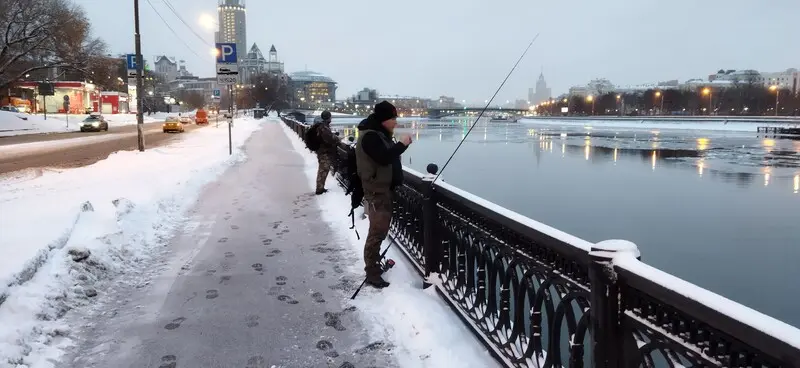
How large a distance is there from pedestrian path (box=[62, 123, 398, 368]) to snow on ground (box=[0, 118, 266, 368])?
337 millimetres

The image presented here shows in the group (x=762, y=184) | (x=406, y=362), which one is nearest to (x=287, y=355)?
(x=406, y=362)

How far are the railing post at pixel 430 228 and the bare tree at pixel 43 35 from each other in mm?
47960

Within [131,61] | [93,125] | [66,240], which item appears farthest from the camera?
[93,125]

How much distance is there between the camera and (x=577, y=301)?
9.66 ft

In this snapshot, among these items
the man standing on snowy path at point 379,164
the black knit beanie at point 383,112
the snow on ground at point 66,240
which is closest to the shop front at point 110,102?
the snow on ground at point 66,240

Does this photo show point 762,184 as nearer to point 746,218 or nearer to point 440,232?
point 746,218

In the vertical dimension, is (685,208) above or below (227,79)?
below

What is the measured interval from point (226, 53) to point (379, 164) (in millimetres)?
15812

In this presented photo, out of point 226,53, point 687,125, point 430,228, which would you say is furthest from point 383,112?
point 687,125

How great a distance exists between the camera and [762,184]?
60.3ft

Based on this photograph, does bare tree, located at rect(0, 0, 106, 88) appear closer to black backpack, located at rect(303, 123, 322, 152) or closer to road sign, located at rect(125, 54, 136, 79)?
road sign, located at rect(125, 54, 136, 79)

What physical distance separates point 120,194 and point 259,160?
32.6 ft

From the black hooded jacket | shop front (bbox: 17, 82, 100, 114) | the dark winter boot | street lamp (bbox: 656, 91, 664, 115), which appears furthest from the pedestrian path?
street lamp (bbox: 656, 91, 664, 115)

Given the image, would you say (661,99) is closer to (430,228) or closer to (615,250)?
(430,228)
